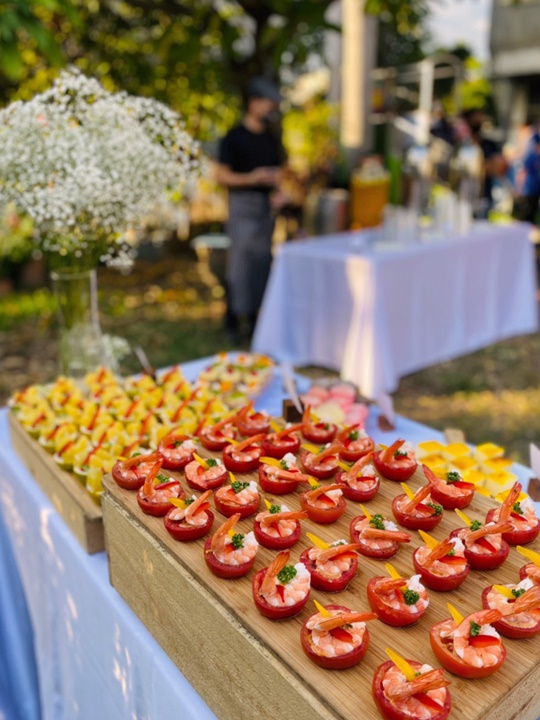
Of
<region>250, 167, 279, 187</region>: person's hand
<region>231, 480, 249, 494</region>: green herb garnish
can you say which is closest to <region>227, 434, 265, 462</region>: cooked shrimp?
<region>231, 480, 249, 494</region>: green herb garnish

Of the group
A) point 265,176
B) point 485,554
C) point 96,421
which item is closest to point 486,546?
point 485,554

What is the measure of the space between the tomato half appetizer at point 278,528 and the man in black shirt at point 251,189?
3432mm

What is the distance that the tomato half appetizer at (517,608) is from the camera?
Answer: 0.81 m

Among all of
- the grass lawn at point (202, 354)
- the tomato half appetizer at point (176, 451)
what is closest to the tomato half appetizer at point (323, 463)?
the tomato half appetizer at point (176, 451)

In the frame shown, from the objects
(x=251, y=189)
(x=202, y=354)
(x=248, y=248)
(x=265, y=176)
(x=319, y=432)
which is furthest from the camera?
(x=202, y=354)

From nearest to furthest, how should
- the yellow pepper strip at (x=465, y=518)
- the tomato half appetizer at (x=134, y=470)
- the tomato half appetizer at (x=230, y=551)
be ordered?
1. the tomato half appetizer at (x=230, y=551)
2. the yellow pepper strip at (x=465, y=518)
3. the tomato half appetizer at (x=134, y=470)

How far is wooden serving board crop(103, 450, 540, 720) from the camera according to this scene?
740 mm

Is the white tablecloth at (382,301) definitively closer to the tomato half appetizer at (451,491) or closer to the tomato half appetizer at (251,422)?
the tomato half appetizer at (251,422)

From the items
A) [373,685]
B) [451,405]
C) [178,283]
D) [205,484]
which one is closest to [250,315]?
[451,405]

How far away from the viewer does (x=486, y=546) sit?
0.94m

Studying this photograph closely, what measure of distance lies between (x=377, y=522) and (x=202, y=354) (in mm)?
3764

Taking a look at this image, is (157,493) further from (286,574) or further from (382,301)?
(382,301)

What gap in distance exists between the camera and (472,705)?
2.36ft

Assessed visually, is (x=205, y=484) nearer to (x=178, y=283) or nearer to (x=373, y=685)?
(x=373, y=685)
